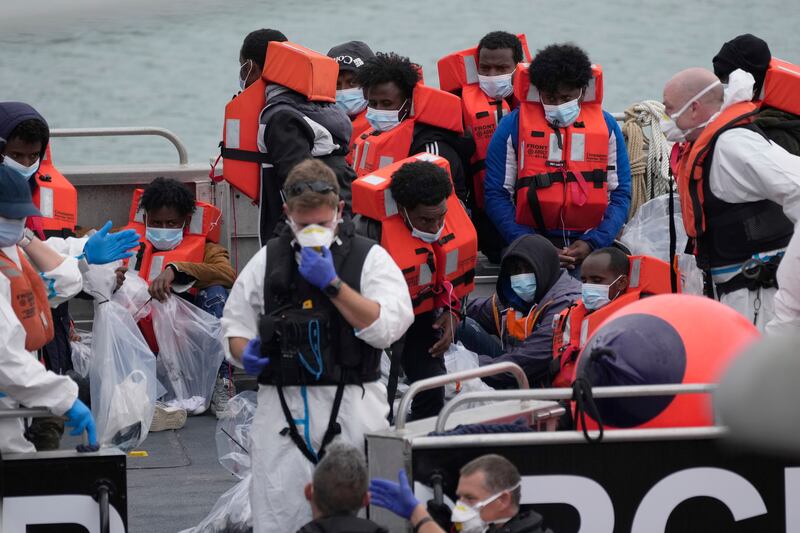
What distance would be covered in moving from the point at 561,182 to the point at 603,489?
132 inches

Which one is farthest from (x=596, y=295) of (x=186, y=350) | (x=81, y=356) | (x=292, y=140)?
(x=81, y=356)

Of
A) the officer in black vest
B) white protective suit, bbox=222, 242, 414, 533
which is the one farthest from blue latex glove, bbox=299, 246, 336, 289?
white protective suit, bbox=222, 242, 414, 533

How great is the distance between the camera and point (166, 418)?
21.8 feet

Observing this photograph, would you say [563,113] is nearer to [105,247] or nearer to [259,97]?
[259,97]

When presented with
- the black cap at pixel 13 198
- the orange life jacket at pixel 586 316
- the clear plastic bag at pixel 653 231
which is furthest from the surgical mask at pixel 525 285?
the black cap at pixel 13 198

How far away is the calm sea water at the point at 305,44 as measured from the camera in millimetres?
25309

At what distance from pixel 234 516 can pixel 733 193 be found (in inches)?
94.4

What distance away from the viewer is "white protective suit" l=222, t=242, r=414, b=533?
12.4 ft

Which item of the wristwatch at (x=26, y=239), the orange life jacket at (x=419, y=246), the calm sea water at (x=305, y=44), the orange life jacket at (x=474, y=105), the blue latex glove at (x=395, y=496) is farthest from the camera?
the calm sea water at (x=305, y=44)

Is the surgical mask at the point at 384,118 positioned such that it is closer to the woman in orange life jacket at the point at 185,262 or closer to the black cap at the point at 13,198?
the woman in orange life jacket at the point at 185,262

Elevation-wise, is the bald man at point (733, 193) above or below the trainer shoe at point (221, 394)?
above

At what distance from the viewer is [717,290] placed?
5.07 metres

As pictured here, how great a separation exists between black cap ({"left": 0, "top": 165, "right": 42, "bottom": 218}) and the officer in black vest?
0.83m

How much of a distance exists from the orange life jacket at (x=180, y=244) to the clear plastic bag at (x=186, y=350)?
0.86 ft
